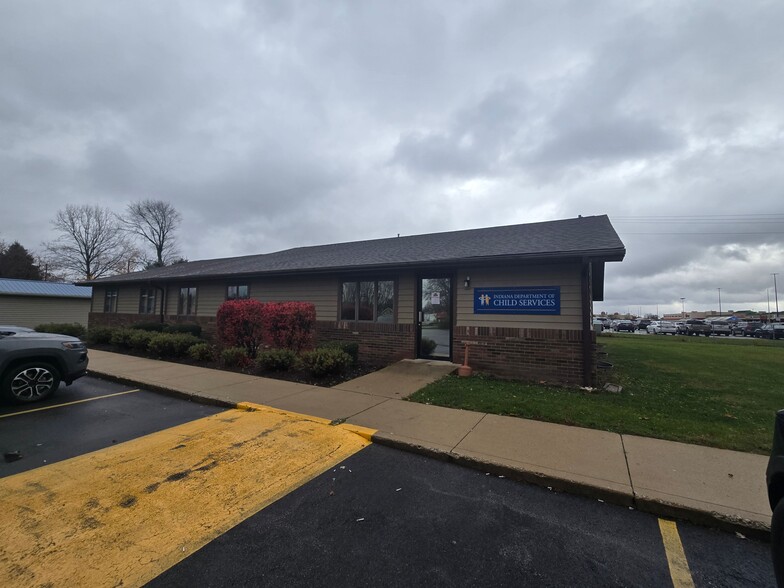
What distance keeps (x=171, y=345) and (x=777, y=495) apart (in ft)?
39.3

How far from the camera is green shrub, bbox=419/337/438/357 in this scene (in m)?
9.82

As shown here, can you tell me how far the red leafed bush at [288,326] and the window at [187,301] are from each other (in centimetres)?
829

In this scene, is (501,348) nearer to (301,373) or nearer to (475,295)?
(475,295)

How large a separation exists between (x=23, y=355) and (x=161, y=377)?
2.33m

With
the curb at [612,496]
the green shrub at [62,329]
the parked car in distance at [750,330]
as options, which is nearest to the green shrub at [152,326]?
the green shrub at [62,329]

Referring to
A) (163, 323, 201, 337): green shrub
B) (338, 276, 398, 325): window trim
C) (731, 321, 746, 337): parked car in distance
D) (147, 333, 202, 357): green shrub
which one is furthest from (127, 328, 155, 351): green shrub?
(731, 321, 746, 337): parked car in distance

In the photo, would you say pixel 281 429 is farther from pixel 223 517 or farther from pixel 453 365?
pixel 453 365

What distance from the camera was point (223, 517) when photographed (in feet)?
9.36

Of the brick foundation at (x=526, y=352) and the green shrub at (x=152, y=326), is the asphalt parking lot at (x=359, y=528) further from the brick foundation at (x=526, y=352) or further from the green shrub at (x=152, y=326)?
the green shrub at (x=152, y=326)

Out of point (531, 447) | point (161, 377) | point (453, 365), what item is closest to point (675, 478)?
point (531, 447)

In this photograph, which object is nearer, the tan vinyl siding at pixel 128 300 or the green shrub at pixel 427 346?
the green shrub at pixel 427 346

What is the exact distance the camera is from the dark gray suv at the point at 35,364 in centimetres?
571

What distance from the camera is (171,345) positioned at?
10297mm

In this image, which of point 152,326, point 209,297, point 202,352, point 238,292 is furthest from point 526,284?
point 152,326
